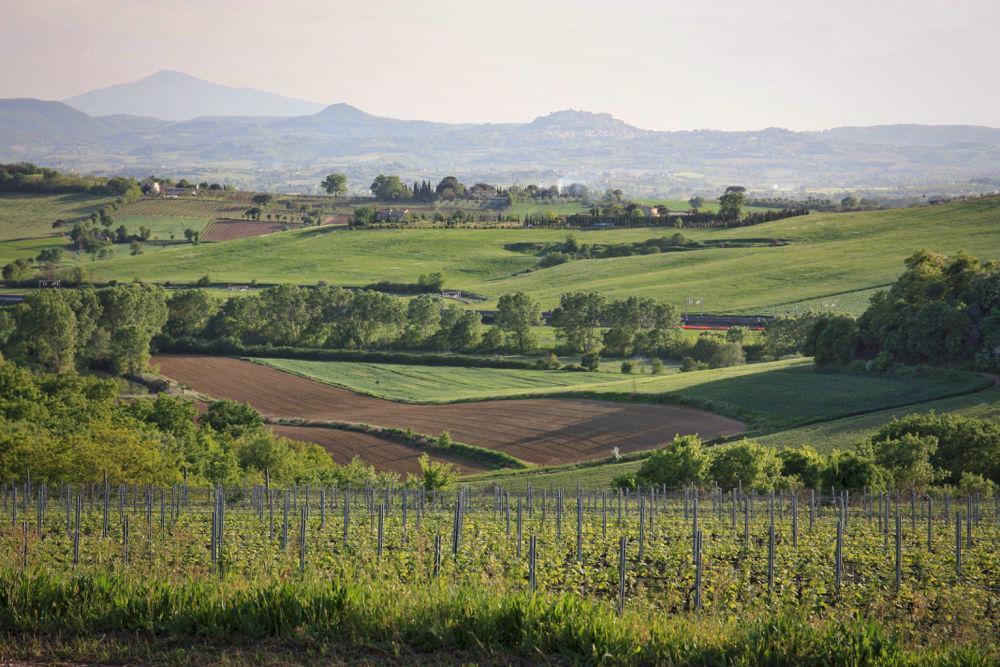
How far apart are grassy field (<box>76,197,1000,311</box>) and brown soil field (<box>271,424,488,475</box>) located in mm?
67294

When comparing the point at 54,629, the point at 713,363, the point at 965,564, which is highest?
the point at 54,629

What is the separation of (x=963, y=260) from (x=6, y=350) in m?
81.1

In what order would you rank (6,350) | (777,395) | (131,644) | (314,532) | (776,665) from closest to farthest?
(776,665), (131,644), (314,532), (777,395), (6,350)

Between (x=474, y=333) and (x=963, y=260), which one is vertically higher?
(x=963, y=260)

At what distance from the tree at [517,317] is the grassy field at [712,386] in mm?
9597

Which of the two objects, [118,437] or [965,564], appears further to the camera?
[118,437]

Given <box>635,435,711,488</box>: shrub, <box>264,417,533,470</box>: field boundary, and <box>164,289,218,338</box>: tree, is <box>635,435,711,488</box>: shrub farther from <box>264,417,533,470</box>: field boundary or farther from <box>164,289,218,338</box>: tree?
<box>164,289,218,338</box>: tree

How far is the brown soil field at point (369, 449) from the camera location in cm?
6244

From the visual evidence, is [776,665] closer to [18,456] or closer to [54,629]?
[54,629]

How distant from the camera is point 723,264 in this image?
500 feet

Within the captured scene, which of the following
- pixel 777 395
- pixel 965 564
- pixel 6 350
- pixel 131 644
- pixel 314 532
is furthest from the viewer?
pixel 6 350

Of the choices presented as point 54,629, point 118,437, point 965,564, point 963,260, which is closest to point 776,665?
point 54,629

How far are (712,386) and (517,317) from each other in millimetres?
37378

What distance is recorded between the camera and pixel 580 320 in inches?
4375
